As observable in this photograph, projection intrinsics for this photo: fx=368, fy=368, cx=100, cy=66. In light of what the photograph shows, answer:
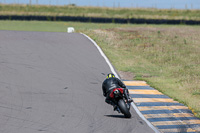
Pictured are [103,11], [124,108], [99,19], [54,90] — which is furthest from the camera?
[103,11]

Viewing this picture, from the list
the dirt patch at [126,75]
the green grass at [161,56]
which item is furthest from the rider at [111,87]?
the dirt patch at [126,75]

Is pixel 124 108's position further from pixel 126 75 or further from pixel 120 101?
pixel 126 75

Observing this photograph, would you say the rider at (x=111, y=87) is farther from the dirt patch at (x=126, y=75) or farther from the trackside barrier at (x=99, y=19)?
the trackside barrier at (x=99, y=19)

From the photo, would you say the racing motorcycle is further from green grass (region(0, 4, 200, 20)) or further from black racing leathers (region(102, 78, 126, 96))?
green grass (region(0, 4, 200, 20))

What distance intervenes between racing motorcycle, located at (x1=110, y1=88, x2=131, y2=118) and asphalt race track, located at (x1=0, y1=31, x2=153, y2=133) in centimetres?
24

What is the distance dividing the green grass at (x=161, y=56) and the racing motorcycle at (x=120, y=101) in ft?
10.4

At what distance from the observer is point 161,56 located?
87.5 ft

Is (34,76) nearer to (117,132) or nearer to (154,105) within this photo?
(154,105)

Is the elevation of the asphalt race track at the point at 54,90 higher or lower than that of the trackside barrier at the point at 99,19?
higher

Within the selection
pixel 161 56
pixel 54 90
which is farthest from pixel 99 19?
pixel 54 90

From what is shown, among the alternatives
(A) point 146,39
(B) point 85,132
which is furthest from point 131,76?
(A) point 146,39

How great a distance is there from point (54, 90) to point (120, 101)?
3988 millimetres

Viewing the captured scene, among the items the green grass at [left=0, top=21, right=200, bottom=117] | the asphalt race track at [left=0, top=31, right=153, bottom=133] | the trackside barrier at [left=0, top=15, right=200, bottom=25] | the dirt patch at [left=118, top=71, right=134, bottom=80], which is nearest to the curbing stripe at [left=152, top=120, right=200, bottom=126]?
the asphalt race track at [left=0, top=31, right=153, bottom=133]

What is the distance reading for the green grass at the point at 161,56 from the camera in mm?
18250
